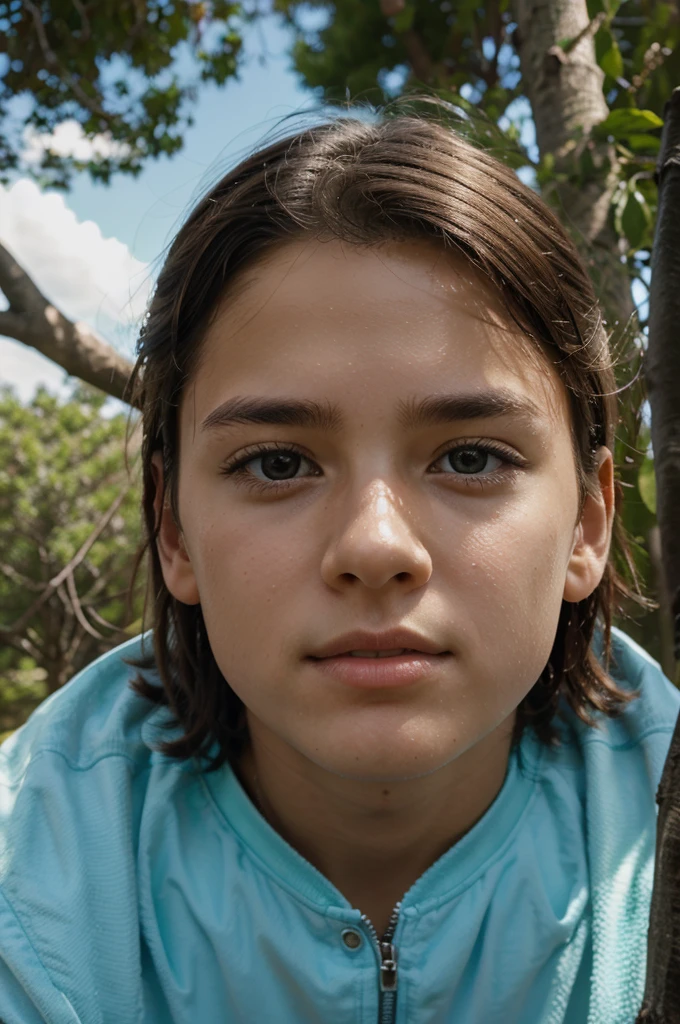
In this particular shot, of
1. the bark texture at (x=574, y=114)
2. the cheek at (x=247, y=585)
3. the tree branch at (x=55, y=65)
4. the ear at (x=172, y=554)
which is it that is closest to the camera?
the cheek at (x=247, y=585)

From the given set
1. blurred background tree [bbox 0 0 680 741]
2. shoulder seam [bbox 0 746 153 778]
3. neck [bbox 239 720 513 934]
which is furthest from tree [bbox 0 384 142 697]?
neck [bbox 239 720 513 934]

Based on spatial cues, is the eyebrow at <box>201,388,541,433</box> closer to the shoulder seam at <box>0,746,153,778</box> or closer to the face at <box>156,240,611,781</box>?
the face at <box>156,240,611,781</box>

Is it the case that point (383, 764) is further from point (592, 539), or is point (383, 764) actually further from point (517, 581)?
point (592, 539)

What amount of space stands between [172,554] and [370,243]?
693 mm

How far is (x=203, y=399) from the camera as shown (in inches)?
58.4

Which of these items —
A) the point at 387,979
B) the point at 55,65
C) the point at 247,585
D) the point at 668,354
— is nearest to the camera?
the point at 668,354

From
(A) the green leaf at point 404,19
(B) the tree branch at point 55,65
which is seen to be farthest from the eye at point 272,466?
(A) the green leaf at point 404,19

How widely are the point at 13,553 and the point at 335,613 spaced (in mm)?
8545

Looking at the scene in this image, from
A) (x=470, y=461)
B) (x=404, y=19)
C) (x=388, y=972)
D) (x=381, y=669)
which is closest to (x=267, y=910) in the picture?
(x=388, y=972)

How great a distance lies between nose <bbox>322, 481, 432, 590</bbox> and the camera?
1.16 meters

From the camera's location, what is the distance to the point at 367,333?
4.24 feet

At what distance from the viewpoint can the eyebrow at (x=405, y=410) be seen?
1271 mm

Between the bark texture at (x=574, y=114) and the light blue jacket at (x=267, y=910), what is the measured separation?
1271mm

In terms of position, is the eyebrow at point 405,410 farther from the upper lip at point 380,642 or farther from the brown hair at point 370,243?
the upper lip at point 380,642
